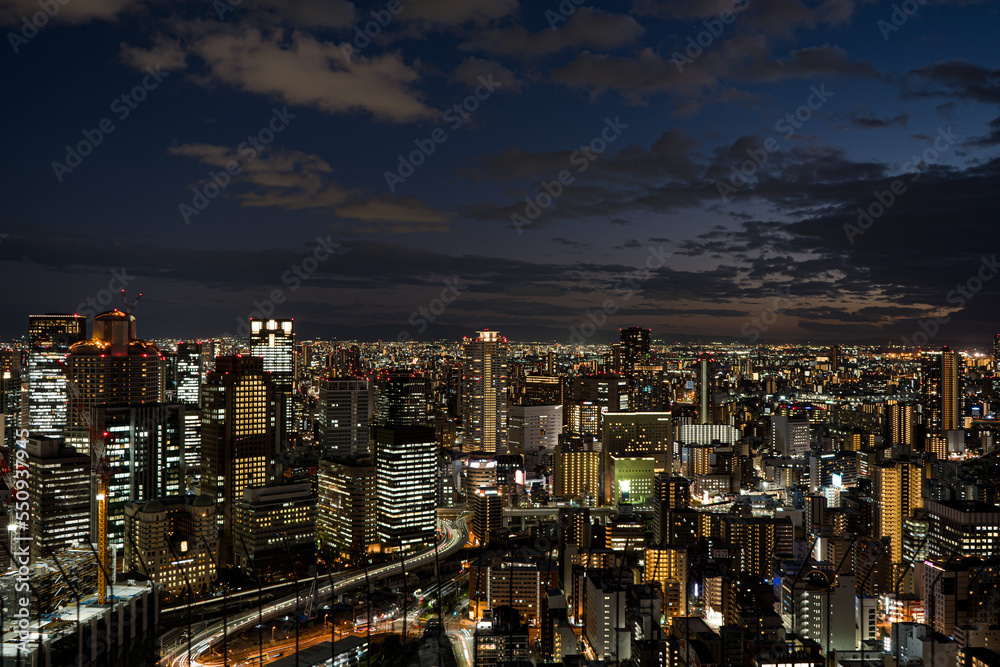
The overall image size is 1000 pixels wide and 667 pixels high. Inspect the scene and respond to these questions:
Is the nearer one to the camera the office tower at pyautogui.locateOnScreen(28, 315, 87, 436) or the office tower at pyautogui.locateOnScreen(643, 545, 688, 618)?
the office tower at pyautogui.locateOnScreen(643, 545, 688, 618)

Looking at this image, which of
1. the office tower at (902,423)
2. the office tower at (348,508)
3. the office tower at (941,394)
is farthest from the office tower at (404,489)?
the office tower at (941,394)

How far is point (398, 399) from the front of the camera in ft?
79.4

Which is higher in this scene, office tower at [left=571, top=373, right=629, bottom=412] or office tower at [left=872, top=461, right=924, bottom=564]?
office tower at [left=571, top=373, right=629, bottom=412]

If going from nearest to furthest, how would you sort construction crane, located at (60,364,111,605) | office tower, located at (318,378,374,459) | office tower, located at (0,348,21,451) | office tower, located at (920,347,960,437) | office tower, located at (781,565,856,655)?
office tower, located at (781,565,856,655)
construction crane, located at (60,364,111,605)
office tower, located at (0,348,21,451)
office tower, located at (318,378,374,459)
office tower, located at (920,347,960,437)

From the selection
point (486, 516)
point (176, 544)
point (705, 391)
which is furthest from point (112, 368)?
point (705, 391)

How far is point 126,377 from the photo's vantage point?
16656 mm

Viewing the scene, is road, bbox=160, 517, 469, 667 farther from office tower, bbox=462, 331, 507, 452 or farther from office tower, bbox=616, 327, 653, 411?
office tower, bbox=616, 327, 653, 411

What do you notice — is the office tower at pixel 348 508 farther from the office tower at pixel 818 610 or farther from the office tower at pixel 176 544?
the office tower at pixel 818 610

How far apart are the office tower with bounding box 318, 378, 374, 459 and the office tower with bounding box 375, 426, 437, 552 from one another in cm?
673

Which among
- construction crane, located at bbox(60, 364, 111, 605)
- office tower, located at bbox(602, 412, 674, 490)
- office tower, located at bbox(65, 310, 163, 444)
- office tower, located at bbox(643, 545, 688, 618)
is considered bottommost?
office tower, located at bbox(643, 545, 688, 618)

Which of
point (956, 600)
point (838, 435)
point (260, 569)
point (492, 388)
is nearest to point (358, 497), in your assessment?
point (260, 569)

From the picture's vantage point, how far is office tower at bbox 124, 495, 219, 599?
1148 cm
